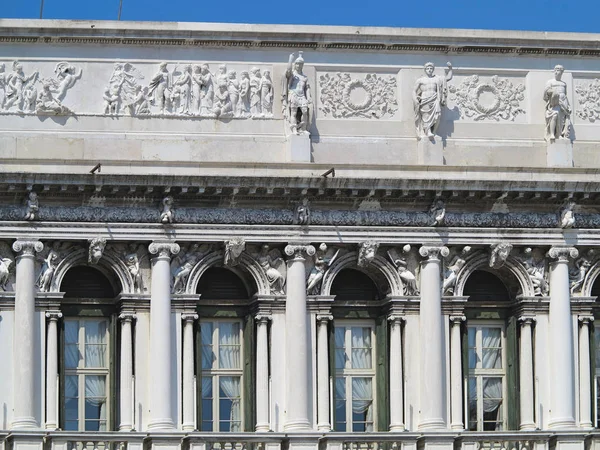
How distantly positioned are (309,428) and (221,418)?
182 cm

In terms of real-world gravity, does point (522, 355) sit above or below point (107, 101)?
below

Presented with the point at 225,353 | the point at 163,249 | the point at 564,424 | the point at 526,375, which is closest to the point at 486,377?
the point at 526,375

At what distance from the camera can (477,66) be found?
56.2 metres

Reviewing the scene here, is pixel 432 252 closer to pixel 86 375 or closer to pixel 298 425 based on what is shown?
pixel 298 425

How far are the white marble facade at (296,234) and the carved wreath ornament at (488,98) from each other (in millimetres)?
41

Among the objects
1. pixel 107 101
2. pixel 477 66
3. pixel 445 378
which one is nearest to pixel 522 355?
pixel 445 378

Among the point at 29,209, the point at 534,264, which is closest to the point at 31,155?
the point at 29,209

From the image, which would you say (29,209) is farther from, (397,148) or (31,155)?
(397,148)

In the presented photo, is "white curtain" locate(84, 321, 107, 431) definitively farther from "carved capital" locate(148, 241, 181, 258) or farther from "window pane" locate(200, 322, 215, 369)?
"window pane" locate(200, 322, 215, 369)

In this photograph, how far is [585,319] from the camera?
55375 millimetres

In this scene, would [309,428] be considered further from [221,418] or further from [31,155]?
[31,155]

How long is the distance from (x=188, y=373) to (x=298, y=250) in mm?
3266

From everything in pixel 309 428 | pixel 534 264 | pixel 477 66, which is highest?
pixel 477 66

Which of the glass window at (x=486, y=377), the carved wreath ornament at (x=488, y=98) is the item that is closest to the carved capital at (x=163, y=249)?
the glass window at (x=486, y=377)
